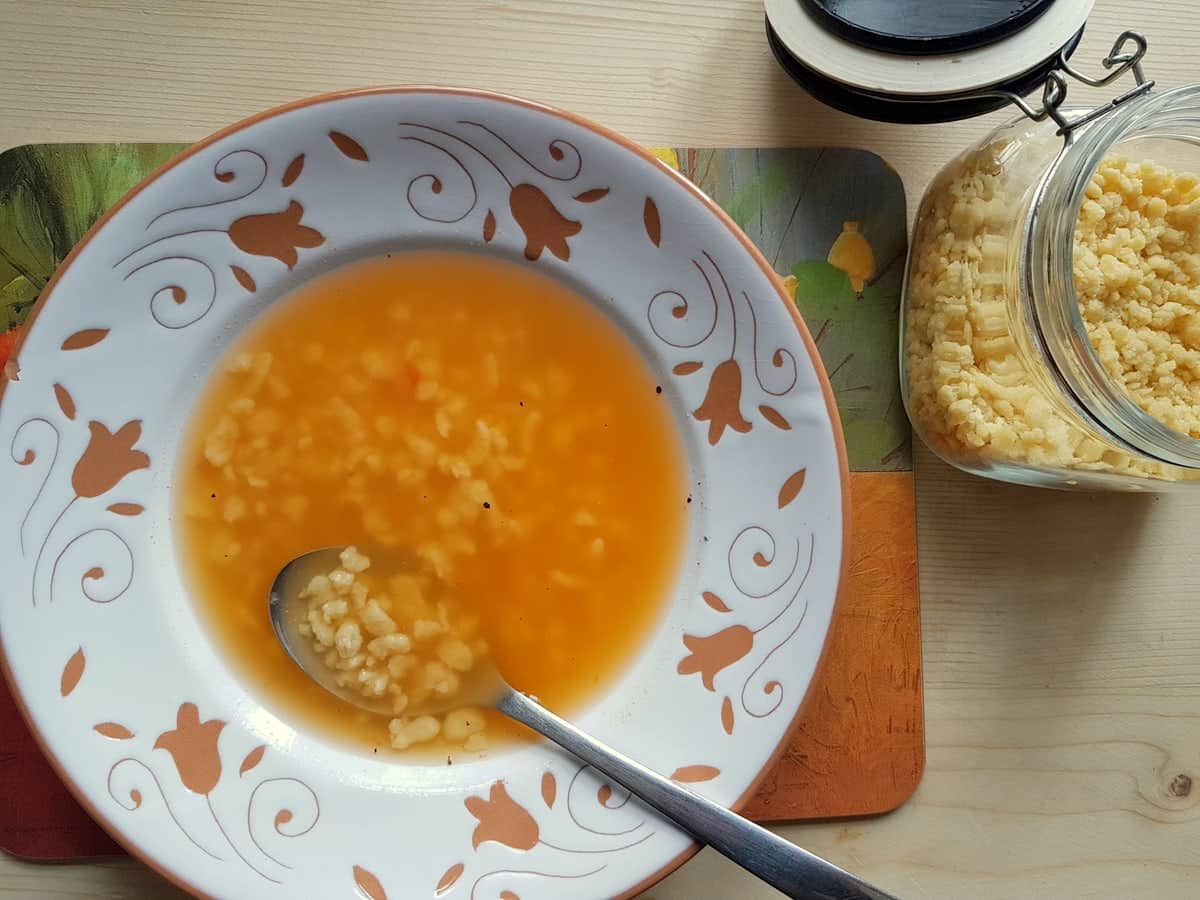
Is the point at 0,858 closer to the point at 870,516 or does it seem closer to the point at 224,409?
the point at 224,409

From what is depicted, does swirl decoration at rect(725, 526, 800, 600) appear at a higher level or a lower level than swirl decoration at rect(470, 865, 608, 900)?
higher

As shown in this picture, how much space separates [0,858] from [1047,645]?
52.3 inches

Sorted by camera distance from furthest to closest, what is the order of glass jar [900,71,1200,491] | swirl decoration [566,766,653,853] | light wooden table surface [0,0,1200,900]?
1. light wooden table surface [0,0,1200,900]
2. swirl decoration [566,766,653,853]
3. glass jar [900,71,1200,491]

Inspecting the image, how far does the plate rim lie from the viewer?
3.24 feet

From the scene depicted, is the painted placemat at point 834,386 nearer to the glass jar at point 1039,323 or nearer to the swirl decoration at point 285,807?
the glass jar at point 1039,323

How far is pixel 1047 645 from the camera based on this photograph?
1183 millimetres

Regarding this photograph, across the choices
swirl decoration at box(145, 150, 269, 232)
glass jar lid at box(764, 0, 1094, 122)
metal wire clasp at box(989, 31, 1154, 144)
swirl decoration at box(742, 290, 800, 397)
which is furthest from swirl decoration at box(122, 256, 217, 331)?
metal wire clasp at box(989, 31, 1154, 144)

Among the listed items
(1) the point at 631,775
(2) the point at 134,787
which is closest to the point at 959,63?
(1) the point at 631,775

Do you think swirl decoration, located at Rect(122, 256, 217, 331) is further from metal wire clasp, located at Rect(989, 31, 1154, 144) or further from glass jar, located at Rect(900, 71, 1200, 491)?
metal wire clasp, located at Rect(989, 31, 1154, 144)

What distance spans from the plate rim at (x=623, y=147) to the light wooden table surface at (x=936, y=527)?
167 mm

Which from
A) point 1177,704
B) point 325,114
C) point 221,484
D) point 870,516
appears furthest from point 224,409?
point 1177,704

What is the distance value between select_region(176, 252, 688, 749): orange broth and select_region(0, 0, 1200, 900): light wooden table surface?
0.28 meters

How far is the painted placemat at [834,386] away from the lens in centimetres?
110

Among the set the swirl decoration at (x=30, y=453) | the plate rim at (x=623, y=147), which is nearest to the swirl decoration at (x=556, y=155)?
the plate rim at (x=623, y=147)
